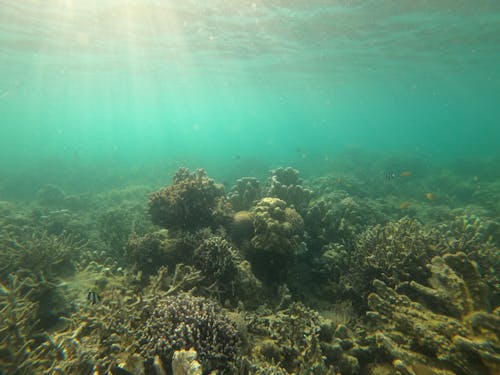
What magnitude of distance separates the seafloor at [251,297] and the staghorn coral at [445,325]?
17 millimetres

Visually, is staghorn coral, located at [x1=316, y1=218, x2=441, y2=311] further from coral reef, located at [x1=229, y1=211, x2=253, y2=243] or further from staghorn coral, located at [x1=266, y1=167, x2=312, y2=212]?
staghorn coral, located at [x1=266, y1=167, x2=312, y2=212]

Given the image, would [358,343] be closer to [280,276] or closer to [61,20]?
[280,276]

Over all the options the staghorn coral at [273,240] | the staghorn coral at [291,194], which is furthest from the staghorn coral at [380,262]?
the staghorn coral at [291,194]

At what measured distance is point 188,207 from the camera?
716 centimetres

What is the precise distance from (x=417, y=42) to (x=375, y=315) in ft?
95.3

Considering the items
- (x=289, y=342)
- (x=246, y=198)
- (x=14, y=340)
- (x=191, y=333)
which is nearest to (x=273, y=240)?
(x=289, y=342)

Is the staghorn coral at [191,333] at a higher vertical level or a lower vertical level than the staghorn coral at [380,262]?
higher

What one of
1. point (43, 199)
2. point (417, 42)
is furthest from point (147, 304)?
point (417, 42)

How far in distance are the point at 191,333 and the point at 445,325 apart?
3.22m

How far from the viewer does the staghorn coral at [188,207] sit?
715 centimetres

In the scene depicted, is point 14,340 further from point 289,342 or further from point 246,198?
point 246,198

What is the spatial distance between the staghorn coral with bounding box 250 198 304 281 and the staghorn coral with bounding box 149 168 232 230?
1116 mm

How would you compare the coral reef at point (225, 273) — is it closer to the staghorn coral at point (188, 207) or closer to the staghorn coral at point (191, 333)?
the staghorn coral at point (191, 333)

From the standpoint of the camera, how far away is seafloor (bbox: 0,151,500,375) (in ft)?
11.3
